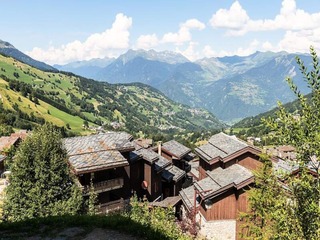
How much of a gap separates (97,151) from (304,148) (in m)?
26.5

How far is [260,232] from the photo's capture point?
887 inches

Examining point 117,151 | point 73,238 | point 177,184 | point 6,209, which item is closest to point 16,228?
point 73,238

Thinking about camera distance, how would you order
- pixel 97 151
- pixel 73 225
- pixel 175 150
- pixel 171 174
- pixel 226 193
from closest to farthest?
pixel 73 225
pixel 226 193
pixel 97 151
pixel 171 174
pixel 175 150

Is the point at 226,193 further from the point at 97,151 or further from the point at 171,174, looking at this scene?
the point at 171,174

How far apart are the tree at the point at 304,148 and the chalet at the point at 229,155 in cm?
2297

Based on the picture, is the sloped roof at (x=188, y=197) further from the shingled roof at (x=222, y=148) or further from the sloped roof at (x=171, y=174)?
the sloped roof at (x=171, y=174)

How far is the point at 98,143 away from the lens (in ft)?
126

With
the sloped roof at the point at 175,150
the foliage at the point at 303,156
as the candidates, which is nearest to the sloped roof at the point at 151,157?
the sloped roof at the point at 175,150

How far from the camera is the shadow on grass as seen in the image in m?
18.2

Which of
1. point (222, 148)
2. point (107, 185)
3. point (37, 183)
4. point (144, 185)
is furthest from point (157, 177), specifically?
point (37, 183)

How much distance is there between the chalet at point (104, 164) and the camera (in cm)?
3416

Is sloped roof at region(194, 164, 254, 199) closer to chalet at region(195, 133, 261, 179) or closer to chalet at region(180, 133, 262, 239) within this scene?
chalet at region(180, 133, 262, 239)

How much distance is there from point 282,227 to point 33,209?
1725 cm

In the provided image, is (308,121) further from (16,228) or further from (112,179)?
(112,179)
